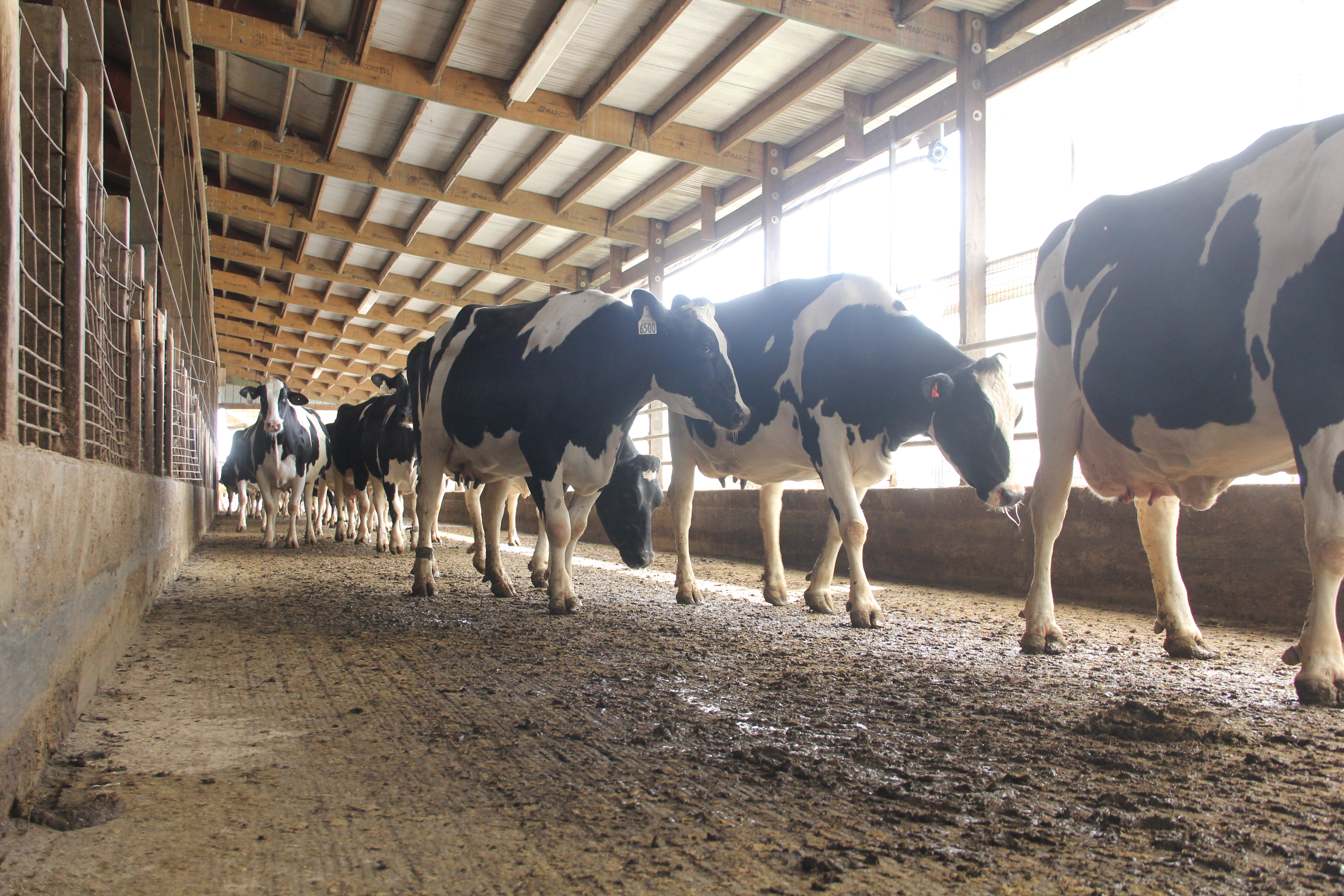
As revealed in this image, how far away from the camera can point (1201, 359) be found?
2.88m

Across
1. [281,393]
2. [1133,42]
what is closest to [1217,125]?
[1133,42]

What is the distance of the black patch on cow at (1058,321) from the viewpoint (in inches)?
146

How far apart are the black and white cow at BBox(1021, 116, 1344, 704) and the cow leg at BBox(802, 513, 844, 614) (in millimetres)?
1449

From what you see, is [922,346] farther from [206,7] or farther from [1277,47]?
[206,7]

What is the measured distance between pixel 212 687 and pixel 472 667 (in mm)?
843

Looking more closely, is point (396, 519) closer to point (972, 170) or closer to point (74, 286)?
point (972, 170)

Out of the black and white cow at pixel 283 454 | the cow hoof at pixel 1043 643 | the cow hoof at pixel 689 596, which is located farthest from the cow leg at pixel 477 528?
the cow hoof at pixel 1043 643

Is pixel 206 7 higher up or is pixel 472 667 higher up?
pixel 206 7

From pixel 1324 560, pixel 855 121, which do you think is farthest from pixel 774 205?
pixel 1324 560

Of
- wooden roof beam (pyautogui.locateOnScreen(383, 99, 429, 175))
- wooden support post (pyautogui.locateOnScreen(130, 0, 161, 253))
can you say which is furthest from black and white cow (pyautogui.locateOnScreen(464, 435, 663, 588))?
wooden roof beam (pyautogui.locateOnScreen(383, 99, 429, 175))

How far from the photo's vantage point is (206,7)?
8.69m

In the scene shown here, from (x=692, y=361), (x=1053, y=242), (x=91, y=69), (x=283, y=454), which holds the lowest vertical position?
(x=283, y=454)

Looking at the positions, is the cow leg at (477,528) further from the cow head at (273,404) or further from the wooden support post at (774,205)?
the wooden support post at (774,205)

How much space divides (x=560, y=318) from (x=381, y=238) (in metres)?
11.9
